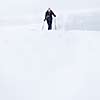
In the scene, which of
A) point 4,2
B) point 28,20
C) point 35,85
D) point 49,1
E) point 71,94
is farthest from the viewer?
point 4,2

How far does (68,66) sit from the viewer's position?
9.50 metres

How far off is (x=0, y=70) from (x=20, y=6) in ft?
54.1

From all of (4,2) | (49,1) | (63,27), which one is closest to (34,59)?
(63,27)

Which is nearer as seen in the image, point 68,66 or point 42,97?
point 42,97

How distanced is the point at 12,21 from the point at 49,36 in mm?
11150

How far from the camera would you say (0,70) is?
9492 mm

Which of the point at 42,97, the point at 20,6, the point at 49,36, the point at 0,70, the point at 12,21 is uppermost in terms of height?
the point at 20,6

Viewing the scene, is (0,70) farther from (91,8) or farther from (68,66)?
(91,8)

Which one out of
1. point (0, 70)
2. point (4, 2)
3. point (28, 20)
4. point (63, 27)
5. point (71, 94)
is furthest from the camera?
point (4, 2)

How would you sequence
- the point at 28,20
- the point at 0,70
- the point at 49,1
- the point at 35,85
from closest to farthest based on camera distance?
the point at 35,85, the point at 0,70, the point at 28,20, the point at 49,1

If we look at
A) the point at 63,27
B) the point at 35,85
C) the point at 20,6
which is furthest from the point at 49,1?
the point at 35,85

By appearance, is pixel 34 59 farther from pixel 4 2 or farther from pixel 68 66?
pixel 4 2

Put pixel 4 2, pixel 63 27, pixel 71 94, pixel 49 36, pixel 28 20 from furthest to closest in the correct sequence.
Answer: pixel 4 2 → pixel 28 20 → pixel 63 27 → pixel 49 36 → pixel 71 94

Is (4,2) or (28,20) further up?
(4,2)
